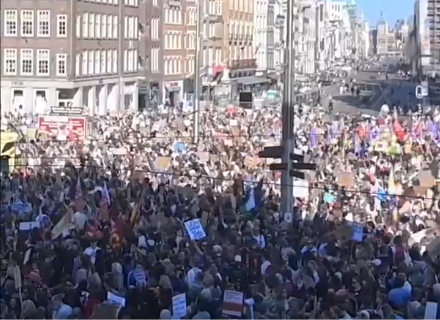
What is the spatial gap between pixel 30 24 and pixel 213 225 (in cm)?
105

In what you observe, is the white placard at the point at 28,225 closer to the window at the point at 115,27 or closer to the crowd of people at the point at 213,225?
the crowd of people at the point at 213,225

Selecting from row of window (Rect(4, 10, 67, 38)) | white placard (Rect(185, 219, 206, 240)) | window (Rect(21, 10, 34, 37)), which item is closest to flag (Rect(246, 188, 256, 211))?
white placard (Rect(185, 219, 206, 240))

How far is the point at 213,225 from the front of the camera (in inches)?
141

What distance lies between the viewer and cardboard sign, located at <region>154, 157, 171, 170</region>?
4143mm

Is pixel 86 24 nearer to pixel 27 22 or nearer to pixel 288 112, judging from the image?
pixel 27 22

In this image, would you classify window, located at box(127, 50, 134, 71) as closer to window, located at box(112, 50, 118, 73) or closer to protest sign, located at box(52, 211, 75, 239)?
window, located at box(112, 50, 118, 73)

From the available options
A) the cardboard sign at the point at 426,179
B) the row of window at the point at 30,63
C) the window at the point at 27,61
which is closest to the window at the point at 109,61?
the row of window at the point at 30,63

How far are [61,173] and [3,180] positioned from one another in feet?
1.50

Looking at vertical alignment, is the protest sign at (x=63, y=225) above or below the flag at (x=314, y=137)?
below

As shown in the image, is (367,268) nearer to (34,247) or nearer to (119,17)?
(34,247)

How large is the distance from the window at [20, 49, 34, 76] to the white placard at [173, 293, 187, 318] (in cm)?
108

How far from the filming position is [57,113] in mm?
3783

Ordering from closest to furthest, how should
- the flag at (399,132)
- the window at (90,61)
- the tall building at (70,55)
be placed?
the tall building at (70,55), the window at (90,61), the flag at (399,132)

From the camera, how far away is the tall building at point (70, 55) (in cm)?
346
